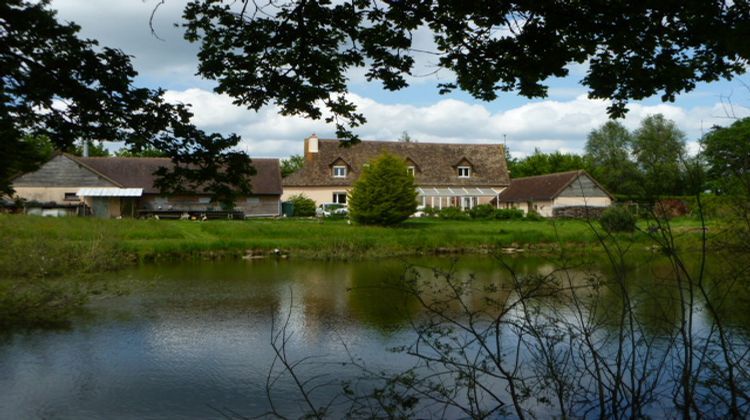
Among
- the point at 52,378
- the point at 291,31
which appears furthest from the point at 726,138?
the point at 52,378

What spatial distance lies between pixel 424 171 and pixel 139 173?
59.3 feet

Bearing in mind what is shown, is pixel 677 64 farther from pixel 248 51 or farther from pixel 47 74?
pixel 47 74

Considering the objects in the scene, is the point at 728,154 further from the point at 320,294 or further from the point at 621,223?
the point at 320,294

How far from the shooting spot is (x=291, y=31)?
21.0ft

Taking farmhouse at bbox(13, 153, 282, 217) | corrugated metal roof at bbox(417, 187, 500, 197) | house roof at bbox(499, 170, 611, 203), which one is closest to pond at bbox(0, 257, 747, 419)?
farmhouse at bbox(13, 153, 282, 217)

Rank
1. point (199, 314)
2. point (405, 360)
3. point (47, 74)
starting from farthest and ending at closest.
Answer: point (199, 314)
point (405, 360)
point (47, 74)

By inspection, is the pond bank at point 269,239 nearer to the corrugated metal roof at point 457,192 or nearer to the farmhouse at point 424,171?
the corrugated metal roof at point 457,192

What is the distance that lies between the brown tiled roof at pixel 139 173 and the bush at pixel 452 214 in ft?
32.5

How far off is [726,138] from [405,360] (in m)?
4.86

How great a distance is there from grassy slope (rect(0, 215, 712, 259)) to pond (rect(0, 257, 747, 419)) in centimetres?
675

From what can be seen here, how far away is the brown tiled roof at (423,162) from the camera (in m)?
41.9

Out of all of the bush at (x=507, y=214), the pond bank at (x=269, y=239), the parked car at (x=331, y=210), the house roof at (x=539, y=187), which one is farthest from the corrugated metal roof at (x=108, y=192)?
the house roof at (x=539, y=187)

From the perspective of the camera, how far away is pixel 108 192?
116 ft

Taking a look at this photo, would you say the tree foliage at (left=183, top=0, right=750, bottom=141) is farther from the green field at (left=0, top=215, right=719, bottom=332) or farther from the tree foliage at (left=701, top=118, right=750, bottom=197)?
the green field at (left=0, top=215, right=719, bottom=332)
